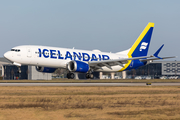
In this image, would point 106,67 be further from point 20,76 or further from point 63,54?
point 20,76

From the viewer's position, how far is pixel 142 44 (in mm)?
60094

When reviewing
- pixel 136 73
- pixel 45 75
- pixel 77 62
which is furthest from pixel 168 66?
pixel 77 62

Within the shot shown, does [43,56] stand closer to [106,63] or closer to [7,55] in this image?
[7,55]

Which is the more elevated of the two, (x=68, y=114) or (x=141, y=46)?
(x=141, y=46)

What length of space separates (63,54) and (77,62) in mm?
2617

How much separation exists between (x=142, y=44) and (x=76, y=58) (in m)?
16.7

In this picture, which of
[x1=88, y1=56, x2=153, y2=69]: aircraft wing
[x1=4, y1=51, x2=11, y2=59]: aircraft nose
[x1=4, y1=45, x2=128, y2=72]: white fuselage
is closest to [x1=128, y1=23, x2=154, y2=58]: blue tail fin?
[x1=88, y1=56, x2=153, y2=69]: aircraft wing

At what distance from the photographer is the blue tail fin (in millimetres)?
59594

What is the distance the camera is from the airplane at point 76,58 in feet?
149

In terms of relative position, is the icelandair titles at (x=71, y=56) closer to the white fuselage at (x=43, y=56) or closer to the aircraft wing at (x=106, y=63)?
the white fuselage at (x=43, y=56)

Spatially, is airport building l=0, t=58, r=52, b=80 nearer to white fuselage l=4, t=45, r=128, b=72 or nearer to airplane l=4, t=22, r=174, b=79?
airplane l=4, t=22, r=174, b=79

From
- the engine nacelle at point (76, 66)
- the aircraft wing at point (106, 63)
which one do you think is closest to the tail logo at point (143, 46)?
the aircraft wing at point (106, 63)

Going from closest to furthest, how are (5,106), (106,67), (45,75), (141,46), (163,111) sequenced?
(163,111), (5,106), (106,67), (141,46), (45,75)

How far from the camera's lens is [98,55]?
5400cm
